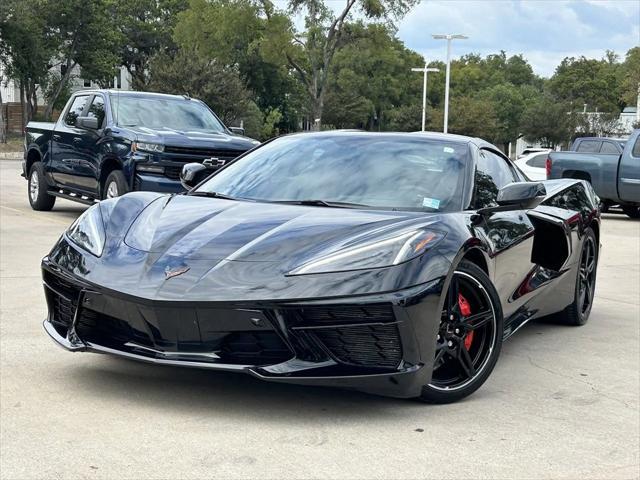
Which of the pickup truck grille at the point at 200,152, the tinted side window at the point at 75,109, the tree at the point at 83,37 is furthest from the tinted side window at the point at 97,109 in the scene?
the tree at the point at 83,37

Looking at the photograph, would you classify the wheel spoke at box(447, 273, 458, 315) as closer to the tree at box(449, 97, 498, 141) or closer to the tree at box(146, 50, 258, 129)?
the tree at box(146, 50, 258, 129)

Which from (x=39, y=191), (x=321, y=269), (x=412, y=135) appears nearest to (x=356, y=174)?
A: (x=412, y=135)

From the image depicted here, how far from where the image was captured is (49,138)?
13.2m

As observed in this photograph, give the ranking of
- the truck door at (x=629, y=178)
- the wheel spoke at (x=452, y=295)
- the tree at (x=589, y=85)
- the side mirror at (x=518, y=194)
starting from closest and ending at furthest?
the wheel spoke at (x=452, y=295) → the side mirror at (x=518, y=194) → the truck door at (x=629, y=178) → the tree at (x=589, y=85)

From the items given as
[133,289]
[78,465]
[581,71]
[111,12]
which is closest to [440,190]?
[133,289]

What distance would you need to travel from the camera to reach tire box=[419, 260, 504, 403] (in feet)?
14.0

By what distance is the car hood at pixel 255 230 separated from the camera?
4.06m

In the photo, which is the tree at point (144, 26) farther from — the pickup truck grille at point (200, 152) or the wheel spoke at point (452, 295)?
the wheel spoke at point (452, 295)

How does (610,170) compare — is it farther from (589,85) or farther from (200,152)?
(589,85)

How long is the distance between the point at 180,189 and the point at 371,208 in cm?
701

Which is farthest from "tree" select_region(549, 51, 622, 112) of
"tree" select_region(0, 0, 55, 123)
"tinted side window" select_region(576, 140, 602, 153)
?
"tinted side window" select_region(576, 140, 602, 153)

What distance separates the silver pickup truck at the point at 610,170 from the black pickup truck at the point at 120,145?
27.1ft

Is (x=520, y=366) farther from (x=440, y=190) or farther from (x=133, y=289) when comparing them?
(x=133, y=289)

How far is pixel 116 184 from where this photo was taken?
11398mm
